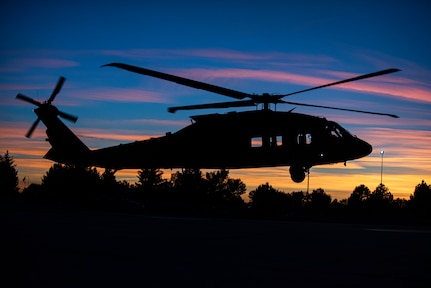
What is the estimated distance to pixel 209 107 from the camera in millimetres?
21906

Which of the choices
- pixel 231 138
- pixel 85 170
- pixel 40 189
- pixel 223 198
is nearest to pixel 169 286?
pixel 231 138

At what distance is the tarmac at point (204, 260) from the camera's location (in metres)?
4.61

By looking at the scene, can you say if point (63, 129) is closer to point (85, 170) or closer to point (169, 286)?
point (169, 286)

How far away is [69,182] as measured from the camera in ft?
554

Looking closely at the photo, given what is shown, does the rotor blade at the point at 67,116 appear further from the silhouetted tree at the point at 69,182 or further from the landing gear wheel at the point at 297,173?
the silhouetted tree at the point at 69,182

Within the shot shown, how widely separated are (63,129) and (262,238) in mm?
27370

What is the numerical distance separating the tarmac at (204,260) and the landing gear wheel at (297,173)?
14.3 metres

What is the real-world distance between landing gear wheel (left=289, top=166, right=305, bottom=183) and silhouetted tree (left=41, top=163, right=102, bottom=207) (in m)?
141

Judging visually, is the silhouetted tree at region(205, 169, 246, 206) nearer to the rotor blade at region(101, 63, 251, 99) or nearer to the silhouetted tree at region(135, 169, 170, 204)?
the silhouetted tree at region(135, 169, 170, 204)

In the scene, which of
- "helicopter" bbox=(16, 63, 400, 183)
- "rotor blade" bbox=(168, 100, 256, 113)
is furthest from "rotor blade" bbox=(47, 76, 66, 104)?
"rotor blade" bbox=(168, 100, 256, 113)

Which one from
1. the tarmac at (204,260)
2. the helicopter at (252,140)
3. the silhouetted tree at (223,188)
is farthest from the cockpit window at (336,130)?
the silhouetted tree at (223,188)

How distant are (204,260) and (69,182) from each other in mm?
170951

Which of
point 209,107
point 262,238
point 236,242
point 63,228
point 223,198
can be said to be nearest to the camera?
point 236,242

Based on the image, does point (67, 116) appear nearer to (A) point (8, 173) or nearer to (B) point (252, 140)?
(B) point (252, 140)
